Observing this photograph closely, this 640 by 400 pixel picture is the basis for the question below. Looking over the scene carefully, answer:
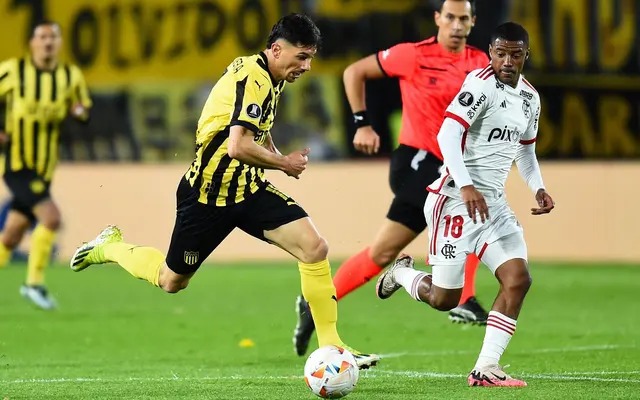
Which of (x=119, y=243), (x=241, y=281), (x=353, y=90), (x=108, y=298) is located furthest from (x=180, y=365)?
(x=241, y=281)

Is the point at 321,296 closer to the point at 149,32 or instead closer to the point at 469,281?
the point at 469,281

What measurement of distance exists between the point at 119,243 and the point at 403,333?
2.95 metres

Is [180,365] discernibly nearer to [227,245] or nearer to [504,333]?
[504,333]

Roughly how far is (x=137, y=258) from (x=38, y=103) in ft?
17.5

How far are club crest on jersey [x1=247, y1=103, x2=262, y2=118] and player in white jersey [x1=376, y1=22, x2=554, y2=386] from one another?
983mm

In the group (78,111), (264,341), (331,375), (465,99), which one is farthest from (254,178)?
(78,111)

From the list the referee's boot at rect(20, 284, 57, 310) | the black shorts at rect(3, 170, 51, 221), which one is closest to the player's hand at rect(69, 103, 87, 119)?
the black shorts at rect(3, 170, 51, 221)

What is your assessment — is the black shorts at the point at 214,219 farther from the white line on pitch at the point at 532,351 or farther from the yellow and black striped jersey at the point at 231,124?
the white line on pitch at the point at 532,351

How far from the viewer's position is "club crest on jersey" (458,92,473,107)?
7.13m

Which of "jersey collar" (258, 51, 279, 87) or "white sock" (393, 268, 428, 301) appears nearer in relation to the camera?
"jersey collar" (258, 51, 279, 87)

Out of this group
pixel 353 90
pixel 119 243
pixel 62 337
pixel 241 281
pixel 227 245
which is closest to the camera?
pixel 119 243

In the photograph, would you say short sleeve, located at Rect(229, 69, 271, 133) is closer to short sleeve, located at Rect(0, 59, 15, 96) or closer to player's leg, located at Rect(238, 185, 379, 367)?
player's leg, located at Rect(238, 185, 379, 367)

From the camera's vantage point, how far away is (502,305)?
281 inches

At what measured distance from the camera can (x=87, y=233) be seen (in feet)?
59.4
